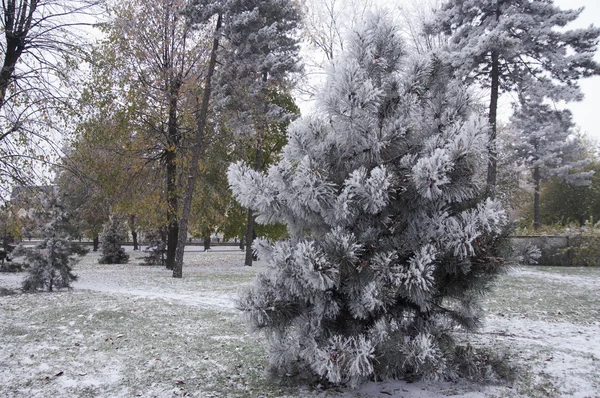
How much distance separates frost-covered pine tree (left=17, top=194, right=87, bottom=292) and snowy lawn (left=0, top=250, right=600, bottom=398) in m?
0.57

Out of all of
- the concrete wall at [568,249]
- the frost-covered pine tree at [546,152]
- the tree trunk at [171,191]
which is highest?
the frost-covered pine tree at [546,152]

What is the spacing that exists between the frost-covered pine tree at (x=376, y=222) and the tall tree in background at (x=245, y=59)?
10.1 metres

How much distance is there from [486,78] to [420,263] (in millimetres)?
13225

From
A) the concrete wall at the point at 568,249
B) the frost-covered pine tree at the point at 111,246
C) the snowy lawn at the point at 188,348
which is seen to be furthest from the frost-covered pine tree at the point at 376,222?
the frost-covered pine tree at the point at 111,246

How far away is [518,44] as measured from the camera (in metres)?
12.3

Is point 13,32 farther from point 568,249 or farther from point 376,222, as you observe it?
point 568,249

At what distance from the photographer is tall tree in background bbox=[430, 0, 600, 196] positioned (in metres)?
12.1

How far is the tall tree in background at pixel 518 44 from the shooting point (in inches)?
478

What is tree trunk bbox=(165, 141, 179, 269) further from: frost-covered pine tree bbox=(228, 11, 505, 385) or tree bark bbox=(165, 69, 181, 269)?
frost-covered pine tree bbox=(228, 11, 505, 385)

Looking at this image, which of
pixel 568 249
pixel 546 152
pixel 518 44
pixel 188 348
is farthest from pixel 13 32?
pixel 546 152

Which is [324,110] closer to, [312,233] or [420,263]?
[312,233]

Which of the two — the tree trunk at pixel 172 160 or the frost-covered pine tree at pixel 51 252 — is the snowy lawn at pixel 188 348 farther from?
the tree trunk at pixel 172 160

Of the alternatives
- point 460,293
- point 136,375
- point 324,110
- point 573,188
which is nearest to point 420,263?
point 460,293

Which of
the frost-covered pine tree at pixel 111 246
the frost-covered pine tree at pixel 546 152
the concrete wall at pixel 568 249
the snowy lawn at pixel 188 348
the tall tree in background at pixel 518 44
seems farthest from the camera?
the frost-covered pine tree at pixel 546 152
